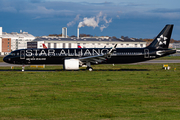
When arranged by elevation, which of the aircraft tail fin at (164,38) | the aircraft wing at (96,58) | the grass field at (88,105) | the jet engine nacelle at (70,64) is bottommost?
the grass field at (88,105)

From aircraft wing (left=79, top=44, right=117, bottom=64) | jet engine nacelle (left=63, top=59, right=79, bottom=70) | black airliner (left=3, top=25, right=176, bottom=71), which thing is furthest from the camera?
black airliner (left=3, top=25, right=176, bottom=71)

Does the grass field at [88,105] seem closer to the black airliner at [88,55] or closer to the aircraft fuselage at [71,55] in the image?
the black airliner at [88,55]

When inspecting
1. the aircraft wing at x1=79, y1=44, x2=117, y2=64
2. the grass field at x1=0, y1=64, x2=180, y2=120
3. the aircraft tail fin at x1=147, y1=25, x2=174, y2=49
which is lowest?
the grass field at x1=0, y1=64, x2=180, y2=120

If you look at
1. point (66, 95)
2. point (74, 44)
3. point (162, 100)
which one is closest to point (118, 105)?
point (162, 100)

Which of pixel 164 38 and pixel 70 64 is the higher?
pixel 164 38

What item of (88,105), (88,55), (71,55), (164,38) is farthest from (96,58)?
(88,105)

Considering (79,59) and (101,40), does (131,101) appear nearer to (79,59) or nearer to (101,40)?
→ (79,59)

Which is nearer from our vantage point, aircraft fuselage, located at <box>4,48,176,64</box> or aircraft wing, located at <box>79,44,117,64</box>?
aircraft wing, located at <box>79,44,117,64</box>

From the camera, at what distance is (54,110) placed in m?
14.7

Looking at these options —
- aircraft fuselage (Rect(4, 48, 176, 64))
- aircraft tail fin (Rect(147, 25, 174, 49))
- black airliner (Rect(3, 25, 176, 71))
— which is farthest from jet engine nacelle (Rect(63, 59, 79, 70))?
aircraft tail fin (Rect(147, 25, 174, 49))

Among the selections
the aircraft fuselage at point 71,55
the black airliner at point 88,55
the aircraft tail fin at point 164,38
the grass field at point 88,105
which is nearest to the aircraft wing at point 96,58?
the black airliner at point 88,55

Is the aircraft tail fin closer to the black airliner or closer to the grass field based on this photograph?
the black airliner

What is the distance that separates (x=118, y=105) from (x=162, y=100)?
367 centimetres

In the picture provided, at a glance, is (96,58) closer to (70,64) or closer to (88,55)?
(88,55)
